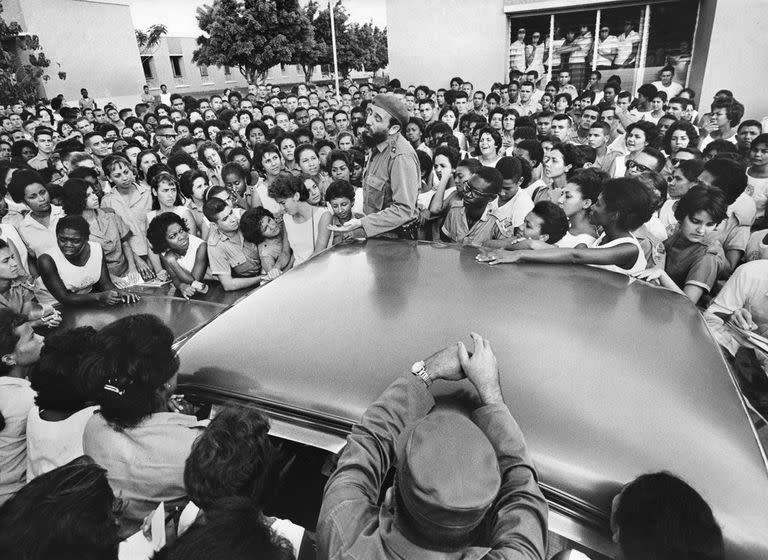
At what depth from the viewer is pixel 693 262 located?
279 cm

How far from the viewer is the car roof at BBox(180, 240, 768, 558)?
111 cm

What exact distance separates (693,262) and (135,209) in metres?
4.64

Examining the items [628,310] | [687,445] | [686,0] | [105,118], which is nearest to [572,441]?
[687,445]

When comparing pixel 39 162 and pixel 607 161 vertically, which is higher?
pixel 39 162

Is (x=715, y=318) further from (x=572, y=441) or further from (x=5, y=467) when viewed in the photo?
(x=5, y=467)

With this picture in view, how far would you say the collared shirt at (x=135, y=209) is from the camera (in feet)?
14.3

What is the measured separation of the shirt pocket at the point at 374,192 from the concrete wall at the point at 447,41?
31.9ft

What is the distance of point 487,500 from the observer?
0.87 m

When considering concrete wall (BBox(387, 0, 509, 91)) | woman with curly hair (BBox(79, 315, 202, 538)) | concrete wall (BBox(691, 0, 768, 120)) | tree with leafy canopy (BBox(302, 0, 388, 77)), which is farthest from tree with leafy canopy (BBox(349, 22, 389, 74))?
woman with curly hair (BBox(79, 315, 202, 538))

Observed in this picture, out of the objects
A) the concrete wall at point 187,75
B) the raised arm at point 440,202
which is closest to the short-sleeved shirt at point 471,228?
the raised arm at point 440,202

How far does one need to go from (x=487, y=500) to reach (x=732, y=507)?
62cm

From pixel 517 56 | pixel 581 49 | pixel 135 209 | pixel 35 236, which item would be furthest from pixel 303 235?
pixel 581 49

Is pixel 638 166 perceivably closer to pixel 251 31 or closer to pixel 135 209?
pixel 135 209

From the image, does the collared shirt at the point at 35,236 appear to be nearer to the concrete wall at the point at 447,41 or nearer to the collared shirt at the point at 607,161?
the collared shirt at the point at 607,161
